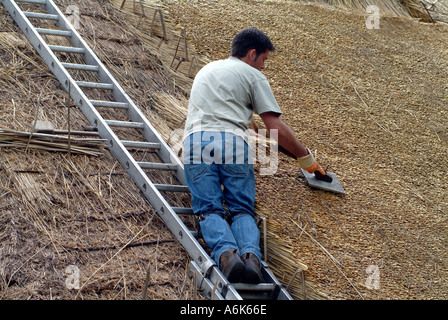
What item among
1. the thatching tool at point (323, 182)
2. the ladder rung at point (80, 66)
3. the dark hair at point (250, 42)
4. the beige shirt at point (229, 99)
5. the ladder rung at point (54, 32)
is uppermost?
the dark hair at point (250, 42)

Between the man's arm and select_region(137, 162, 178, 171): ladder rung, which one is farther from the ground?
the man's arm

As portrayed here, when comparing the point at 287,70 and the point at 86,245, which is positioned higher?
the point at 287,70

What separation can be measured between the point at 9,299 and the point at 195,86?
1.55 m

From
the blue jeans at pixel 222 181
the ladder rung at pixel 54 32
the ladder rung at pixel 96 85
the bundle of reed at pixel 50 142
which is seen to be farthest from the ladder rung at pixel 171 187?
the ladder rung at pixel 54 32

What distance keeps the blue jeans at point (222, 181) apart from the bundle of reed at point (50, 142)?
21.2 inches

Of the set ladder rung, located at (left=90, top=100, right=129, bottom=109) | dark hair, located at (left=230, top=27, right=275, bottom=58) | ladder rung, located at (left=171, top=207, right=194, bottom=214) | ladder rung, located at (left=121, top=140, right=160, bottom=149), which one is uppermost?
dark hair, located at (left=230, top=27, right=275, bottom=58)

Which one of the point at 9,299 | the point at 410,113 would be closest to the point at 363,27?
the point at 410,113

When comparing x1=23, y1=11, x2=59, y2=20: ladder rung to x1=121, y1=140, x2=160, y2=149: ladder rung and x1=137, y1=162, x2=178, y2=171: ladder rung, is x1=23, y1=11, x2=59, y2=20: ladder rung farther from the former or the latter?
x1=137, y1=162, x2=178, y2=171: ladder rung

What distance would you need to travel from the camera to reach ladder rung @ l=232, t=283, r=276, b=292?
270 cm

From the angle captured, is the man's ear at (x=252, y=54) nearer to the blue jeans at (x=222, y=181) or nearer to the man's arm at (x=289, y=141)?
the man's arm at (x=289, y=141)

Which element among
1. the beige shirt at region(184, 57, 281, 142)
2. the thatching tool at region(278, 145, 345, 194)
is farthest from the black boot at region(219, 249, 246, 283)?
the thatching tool at region(278, 145, 345, 194)

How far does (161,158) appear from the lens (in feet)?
11.4

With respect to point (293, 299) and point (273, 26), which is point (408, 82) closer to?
point (273, 26)

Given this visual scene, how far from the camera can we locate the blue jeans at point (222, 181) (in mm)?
2936
